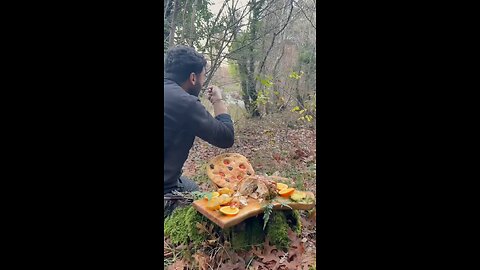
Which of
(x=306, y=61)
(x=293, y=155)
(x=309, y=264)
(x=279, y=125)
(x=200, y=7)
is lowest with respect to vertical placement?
(x=309, y=264)

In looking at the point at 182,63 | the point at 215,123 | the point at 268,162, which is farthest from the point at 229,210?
the point at 182,63

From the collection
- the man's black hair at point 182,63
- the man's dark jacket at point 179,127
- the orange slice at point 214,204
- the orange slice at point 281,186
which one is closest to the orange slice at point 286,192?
the orange slice at point 281,186

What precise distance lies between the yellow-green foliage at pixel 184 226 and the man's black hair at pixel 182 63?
2.01 ft

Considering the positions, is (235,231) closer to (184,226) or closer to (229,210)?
(229,210)

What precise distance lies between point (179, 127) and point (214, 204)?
15.3 inches

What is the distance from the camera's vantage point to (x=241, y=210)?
5.75 ft

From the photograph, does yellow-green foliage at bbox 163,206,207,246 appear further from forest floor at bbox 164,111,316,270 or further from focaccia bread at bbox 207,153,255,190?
focaccia bread at bbox 207,153,255,190

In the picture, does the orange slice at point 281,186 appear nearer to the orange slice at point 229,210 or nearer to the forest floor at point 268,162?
the forest floor at point 268,162

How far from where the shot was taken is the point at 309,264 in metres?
1.78

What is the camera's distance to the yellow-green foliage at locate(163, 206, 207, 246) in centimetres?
176

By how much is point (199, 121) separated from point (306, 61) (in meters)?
0.61

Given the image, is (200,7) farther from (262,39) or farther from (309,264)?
(309,264)

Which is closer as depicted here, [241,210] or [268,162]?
[241,210]
